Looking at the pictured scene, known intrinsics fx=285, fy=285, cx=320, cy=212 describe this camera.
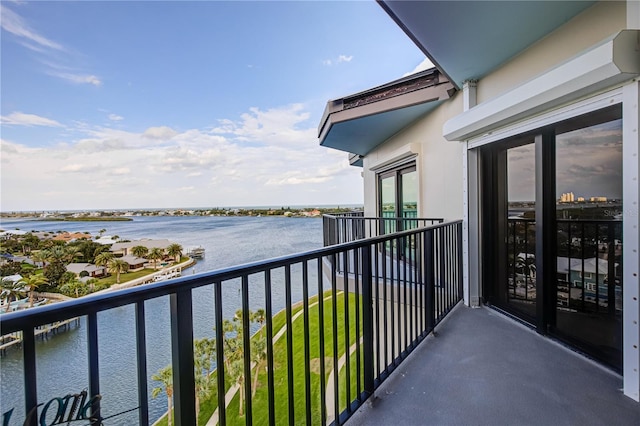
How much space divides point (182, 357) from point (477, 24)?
9.17ft

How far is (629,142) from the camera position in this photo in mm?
1660

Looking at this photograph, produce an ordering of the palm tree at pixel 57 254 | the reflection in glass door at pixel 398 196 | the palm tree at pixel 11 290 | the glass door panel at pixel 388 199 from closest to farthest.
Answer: the palm tree at pixel 11 290
the palm tree at pixel 57 254
the reflection in glass door at pixel 398 196
the glass door panel at pixel 388 199

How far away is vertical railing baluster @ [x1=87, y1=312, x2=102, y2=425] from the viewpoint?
682 mm

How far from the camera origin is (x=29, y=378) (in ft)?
1.99

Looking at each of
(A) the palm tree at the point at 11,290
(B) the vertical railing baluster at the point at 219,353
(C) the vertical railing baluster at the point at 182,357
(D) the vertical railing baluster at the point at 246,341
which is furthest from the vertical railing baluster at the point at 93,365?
(A) the palm tree at the point at 11,290

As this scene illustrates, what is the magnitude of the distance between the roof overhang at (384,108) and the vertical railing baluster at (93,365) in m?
4.04

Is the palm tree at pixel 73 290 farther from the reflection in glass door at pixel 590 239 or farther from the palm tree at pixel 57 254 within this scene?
the reflection in glass door at pixel 590 239

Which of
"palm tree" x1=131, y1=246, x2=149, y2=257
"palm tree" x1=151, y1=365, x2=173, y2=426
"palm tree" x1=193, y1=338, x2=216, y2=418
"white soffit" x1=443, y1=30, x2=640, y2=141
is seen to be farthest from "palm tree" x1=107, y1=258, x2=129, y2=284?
"white soffit" x1=443, y1=30, x2=640, y2=141

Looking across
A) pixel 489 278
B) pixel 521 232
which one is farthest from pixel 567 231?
pixel 489 278

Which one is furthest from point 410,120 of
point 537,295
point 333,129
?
point 537,295

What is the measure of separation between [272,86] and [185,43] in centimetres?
400

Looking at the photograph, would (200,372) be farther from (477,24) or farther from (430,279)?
(477,24)

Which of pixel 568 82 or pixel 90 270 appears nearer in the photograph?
pixel 568 82

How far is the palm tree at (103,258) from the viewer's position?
3833mm
